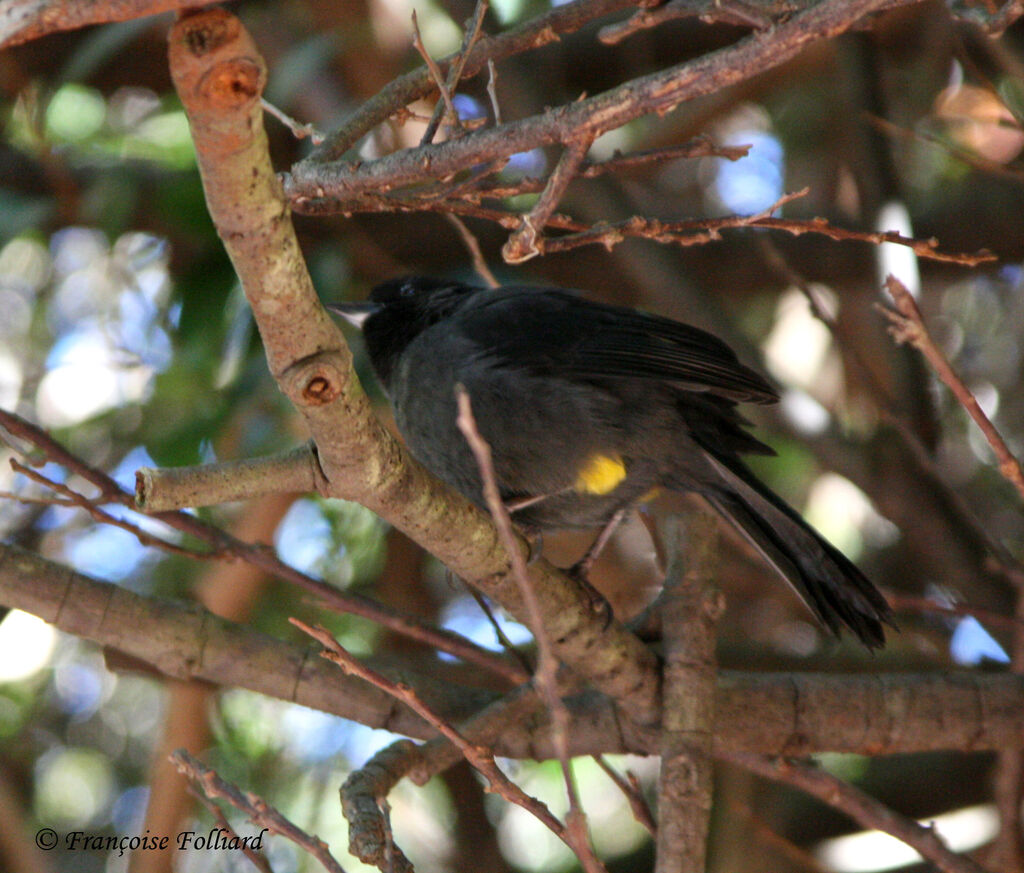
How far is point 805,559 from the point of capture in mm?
3082

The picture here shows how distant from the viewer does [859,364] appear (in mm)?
3742

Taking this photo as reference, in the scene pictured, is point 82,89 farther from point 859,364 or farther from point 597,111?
point 597,111

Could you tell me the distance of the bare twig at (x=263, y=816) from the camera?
1904 millimetres

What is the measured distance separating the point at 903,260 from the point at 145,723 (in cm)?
428

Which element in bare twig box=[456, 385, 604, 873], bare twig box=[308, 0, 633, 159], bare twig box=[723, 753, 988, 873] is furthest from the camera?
bare twig box=[723, 753, 988, 873]

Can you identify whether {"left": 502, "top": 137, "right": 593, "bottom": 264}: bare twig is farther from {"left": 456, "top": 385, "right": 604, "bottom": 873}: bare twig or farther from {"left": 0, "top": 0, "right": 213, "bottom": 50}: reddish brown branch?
{"left": 0, "top": 0, "right": 213, "bottom": 50}: reddish brown branch

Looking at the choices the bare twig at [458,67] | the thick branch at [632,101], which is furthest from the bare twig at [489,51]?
the thick branch at [632,101]

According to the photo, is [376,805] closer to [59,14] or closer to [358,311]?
[59,14]

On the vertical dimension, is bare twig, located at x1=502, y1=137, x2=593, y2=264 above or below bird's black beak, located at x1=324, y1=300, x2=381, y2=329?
below

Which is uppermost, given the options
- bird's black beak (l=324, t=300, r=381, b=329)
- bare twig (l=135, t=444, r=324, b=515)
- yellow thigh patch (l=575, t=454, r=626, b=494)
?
bird's black beak (l=324, t=300, r=381, b=329)

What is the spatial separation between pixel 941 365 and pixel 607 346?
1332mm

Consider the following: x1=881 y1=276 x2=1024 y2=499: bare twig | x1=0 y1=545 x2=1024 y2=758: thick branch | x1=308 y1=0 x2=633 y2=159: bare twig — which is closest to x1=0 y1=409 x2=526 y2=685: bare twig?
x1=0 y1=545 x2=1024 y2=758: thick branch

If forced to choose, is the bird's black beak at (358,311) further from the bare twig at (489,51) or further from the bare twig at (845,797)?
the bare twig at (845,797)

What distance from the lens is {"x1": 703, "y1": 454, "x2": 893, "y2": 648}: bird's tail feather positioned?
117 inches
